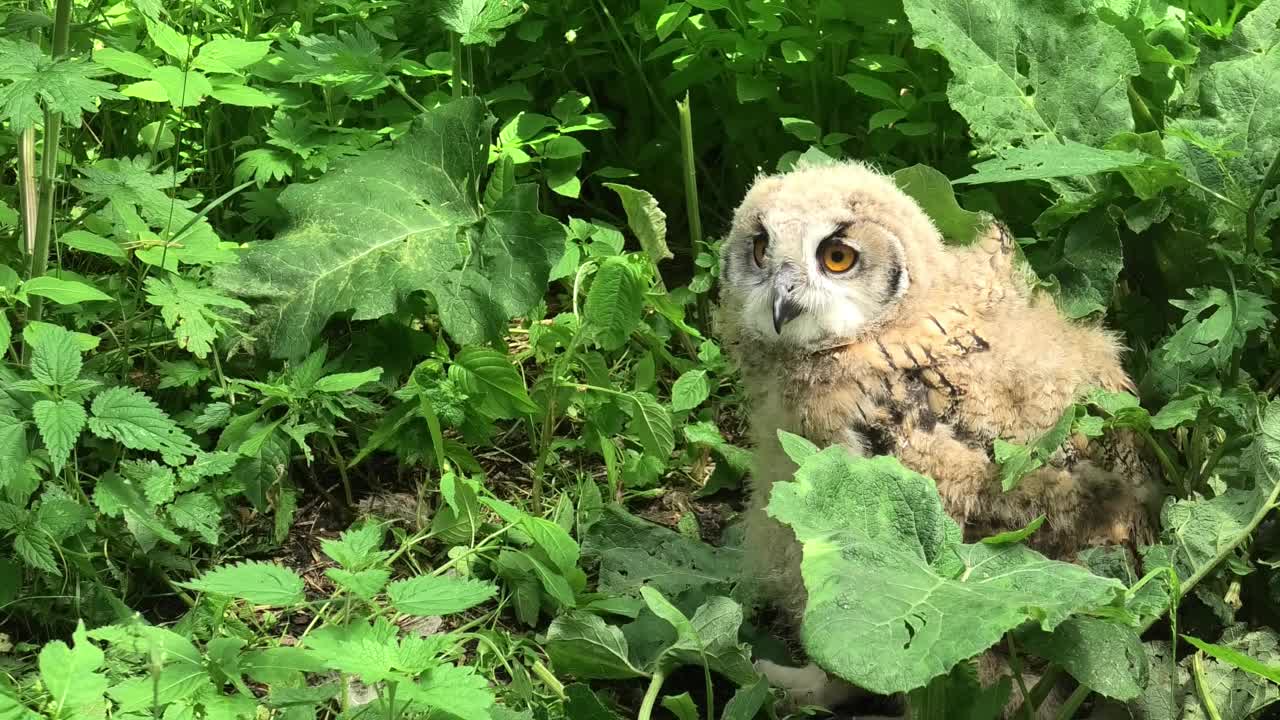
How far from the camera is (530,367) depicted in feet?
14.2

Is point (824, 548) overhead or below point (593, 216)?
overhead

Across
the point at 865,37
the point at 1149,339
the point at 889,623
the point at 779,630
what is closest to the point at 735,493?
the point at 779,630

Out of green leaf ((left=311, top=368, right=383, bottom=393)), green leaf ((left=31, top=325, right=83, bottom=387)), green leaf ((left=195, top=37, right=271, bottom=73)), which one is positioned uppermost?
green leaf ((left=195, top=37, right=271, bottom=73))

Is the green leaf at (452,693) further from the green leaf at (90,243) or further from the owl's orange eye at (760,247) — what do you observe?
the green leaf at (90,243)

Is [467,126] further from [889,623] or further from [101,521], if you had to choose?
[889,623]

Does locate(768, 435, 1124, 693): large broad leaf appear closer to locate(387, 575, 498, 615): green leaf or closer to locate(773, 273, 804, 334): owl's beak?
locate(387, 575, 498, 615): green leaf

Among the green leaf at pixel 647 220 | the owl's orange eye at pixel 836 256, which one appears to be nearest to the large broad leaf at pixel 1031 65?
the owl's orange eye at pixel 836 256

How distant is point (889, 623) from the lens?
2.09 metres

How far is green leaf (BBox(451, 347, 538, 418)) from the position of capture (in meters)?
3.60

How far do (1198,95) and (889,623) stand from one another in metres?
2.02

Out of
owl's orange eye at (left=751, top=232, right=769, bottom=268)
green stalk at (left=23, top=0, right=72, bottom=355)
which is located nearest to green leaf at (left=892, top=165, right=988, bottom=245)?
owl's orange eye at (left=751, top=232, right=769, bottom=268)

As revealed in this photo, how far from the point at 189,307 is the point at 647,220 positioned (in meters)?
1.44

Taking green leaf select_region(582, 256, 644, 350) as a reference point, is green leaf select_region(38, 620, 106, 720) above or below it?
above

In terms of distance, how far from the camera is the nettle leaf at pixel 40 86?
2.82 m
